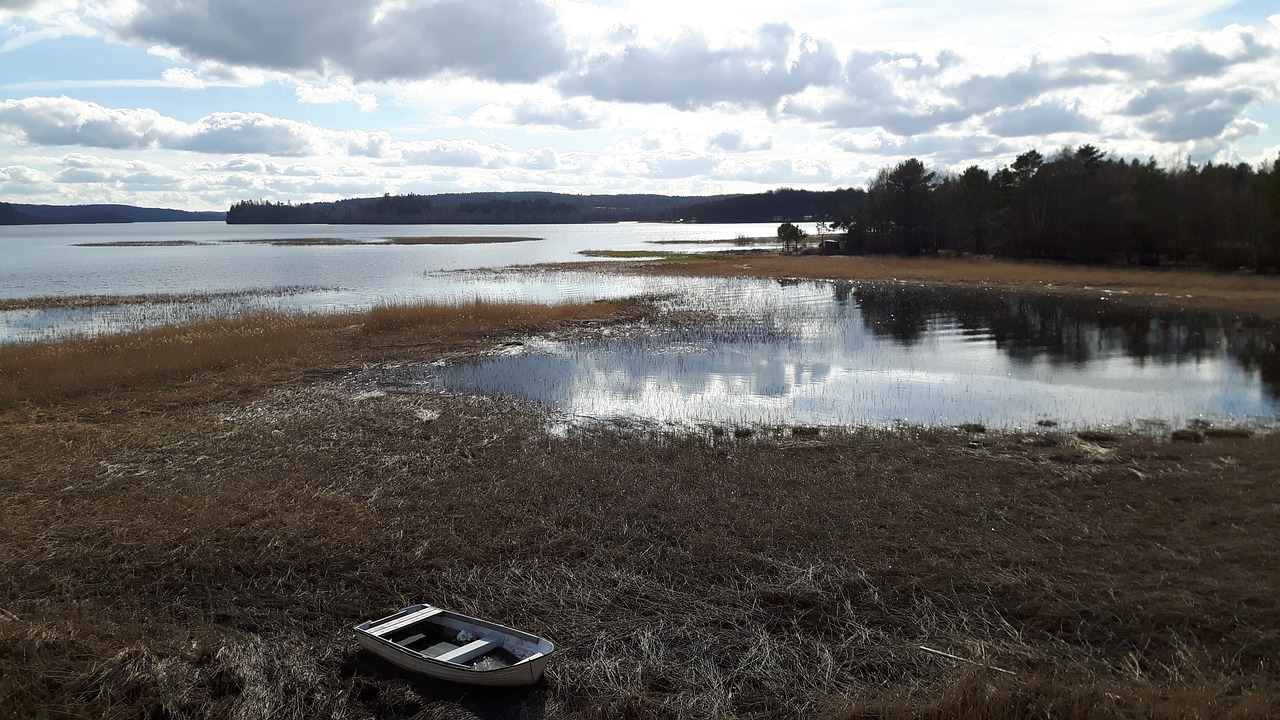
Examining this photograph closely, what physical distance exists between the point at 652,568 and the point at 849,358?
15848 millimetres

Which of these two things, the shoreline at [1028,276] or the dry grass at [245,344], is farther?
the shoreline at [1028,276]

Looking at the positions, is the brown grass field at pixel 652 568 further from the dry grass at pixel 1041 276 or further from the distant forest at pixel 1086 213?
the distant forest at pixel 1086 213

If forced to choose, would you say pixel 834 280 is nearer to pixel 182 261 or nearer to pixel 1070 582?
pixel 1070 582

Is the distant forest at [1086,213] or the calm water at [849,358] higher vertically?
the distant forest at [1086,213]

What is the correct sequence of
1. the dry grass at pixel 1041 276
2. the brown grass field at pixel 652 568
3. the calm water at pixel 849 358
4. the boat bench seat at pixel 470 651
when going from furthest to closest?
the dry grass at pixel 1041 276 < the calm water at pixel 849 358 < the boat bench seat at pixel 470 651 < the brown grass field at pixel 652 568

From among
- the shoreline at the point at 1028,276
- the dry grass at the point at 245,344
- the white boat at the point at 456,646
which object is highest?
the shoreline at the point at 1028,276

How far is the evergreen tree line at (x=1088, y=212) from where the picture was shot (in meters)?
47.9

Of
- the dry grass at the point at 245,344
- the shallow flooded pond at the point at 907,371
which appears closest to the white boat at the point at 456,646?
the shallow flooded pond at the point at 907,371

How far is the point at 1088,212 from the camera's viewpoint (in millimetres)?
55625

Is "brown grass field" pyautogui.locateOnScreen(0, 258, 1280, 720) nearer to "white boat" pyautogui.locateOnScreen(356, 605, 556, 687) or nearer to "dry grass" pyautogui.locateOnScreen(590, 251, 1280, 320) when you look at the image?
"white boat" pyautogui.locateOnScreen(356, 605, 556, 687)

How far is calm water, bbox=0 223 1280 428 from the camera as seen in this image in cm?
1591

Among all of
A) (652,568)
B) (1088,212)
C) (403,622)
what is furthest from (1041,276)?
(403,622)

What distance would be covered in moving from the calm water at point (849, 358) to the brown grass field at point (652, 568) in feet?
9.46

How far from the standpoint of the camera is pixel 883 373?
66.4ft
